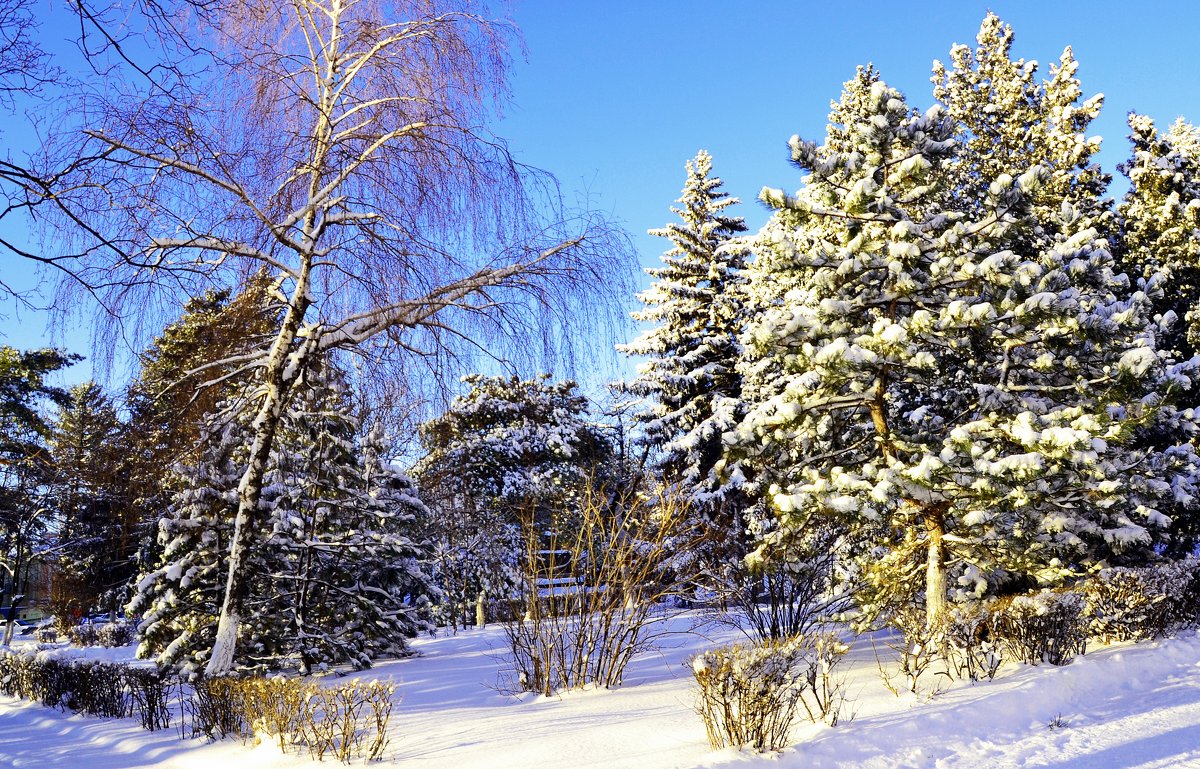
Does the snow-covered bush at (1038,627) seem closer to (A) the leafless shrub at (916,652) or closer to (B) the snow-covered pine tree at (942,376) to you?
(B) the snow-covered pine tree at (942,376)

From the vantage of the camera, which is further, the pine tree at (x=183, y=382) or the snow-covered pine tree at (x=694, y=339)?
the snow-covered pine tree at (x=694, y=339)

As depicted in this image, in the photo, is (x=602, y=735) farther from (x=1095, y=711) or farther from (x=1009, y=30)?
(x=1009, y=30)

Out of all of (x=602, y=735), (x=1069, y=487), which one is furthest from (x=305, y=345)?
(x=1069, y=487)

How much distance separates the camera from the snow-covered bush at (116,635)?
75.4 ft

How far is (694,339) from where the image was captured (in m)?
24.6

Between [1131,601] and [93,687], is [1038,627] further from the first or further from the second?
[93,687]

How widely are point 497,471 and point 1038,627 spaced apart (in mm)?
23896

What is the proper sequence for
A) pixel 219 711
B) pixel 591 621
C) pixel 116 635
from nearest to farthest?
1. pixel 219 711
2. pixel 591 621
3. pixel 116 635

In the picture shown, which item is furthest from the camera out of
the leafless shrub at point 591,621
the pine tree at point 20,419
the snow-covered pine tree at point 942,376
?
the pine tree at point 20,419

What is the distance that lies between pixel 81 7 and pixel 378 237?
3.11 metres

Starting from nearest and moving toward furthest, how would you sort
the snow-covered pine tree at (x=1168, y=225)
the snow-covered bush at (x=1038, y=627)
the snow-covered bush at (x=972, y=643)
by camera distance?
1. the snow-covered bush at (x=972, y=643)
2. the snow-covered bush at (x=1038, y=627)
3. the snow-covered pine tree at (x=1168, y=225)

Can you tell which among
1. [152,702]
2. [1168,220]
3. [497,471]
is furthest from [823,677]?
[497,471]

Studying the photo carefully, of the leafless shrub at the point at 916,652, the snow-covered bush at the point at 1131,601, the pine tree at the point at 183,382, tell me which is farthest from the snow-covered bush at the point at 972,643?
the pine tree at the point at 183,382

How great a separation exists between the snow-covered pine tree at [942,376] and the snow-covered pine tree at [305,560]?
6748mm
